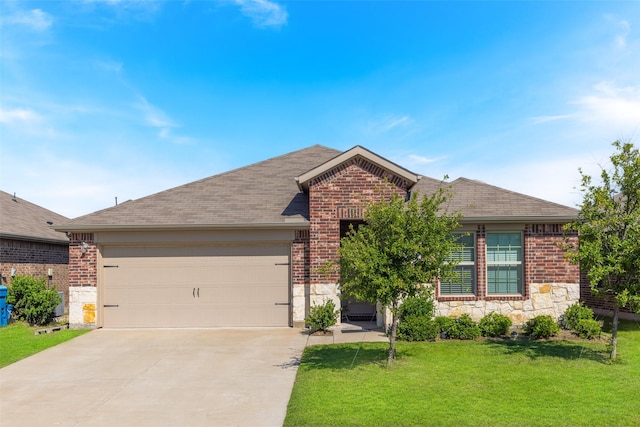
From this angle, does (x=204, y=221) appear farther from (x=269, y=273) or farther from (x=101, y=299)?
Answer: (x=101, y=299)

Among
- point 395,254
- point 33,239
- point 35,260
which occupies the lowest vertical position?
point 35,260

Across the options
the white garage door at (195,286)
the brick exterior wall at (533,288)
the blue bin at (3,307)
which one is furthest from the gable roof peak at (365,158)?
the blue bin at (3,307)

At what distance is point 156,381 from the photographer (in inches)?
342

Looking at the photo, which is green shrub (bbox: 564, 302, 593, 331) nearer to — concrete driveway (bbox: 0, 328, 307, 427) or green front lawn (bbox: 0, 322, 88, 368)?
concrete driveway (bbox: 0, 328, 307, 427)

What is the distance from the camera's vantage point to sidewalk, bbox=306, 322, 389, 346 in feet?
39.0

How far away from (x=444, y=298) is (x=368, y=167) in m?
4.23

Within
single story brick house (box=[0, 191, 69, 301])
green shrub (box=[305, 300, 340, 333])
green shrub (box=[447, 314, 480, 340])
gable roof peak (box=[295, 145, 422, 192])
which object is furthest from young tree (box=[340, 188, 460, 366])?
single story brick house (box=[0, 191, 69, 301])

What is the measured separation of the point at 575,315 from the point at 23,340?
1447cm

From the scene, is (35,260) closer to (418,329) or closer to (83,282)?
(83,282)

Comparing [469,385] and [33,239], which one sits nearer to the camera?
[469,385]

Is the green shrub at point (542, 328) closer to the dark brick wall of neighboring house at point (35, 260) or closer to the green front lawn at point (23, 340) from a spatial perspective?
the green front lawn at point (23, 340)

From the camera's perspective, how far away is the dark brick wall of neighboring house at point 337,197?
1335 cm

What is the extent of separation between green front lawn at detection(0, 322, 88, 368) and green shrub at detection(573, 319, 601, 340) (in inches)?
520

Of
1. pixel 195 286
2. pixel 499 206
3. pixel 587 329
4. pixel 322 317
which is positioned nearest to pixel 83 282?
pixel 195 286
